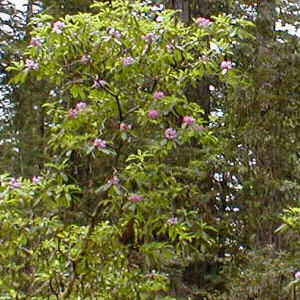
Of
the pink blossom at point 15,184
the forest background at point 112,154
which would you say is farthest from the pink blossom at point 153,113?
the pink blossom at point 15,184

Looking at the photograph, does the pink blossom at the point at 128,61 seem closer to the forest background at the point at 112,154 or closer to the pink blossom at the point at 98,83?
the forest background at the point at 112,154

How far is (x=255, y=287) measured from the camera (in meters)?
4.78

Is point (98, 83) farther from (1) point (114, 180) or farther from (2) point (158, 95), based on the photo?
(1) point (114, 180)

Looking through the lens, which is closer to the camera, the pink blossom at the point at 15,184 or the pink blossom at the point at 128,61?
the pink blossom at the point at 15,184

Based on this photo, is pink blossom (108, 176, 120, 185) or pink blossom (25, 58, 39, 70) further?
pink blossom (25, 58, 39, 70)

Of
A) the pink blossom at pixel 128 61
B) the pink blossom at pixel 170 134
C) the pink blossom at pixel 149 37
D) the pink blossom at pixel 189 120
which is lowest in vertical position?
the pink blossom at pixel 170 134

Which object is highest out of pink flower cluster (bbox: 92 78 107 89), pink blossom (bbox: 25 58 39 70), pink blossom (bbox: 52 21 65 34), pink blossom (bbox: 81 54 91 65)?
pink blossom (bbox: 52 21 65 34)

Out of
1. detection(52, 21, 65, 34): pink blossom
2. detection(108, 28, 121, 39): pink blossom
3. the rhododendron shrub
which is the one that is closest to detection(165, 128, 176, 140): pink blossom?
the rhododendron shrub

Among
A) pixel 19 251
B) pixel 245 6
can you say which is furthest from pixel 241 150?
pixel 19 251

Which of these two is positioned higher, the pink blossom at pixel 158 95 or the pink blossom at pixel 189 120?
the pink blossom at pixel 158 95

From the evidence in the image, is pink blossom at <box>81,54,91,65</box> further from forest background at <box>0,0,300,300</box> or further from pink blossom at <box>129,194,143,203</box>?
pink blossom at <box>129,194,143,203</box>

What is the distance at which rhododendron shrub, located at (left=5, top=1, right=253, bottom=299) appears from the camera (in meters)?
3.41

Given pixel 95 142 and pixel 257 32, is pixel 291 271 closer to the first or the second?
pixel 95 142

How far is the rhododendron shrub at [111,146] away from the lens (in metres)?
3.41
